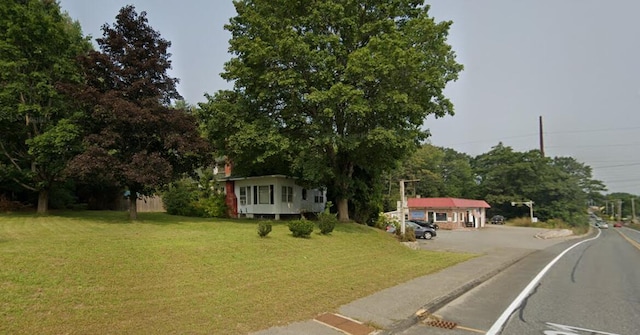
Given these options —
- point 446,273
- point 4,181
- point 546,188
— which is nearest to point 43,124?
point 4,181

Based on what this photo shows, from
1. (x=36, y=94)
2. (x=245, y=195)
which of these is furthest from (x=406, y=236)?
(x=36, y=94)

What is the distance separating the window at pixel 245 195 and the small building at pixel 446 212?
2921 cm

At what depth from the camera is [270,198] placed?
28.5 metres

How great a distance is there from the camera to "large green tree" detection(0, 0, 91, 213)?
19172 mm

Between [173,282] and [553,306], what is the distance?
309 inches

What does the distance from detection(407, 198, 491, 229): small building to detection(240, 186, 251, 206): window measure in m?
29.2

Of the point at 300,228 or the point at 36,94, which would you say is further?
the point at 36,94

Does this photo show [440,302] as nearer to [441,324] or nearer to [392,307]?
[392,307]

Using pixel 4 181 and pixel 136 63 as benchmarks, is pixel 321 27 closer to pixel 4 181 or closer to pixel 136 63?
pixel 136 63

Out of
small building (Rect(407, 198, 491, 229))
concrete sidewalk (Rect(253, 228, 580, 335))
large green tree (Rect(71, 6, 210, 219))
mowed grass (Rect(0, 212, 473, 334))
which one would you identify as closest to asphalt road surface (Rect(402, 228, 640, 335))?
concrete sidewalk (Rect(253, 228, 580, 335))

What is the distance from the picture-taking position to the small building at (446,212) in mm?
54125

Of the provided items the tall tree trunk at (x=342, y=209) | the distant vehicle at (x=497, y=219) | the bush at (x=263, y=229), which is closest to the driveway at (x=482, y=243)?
the tall tree trunk at (x=342, y=209)

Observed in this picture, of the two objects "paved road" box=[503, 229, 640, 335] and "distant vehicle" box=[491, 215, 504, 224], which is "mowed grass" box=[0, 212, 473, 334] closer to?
"paved road" box=[503, 229, 640, 335]

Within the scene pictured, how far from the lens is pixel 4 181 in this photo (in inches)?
950
